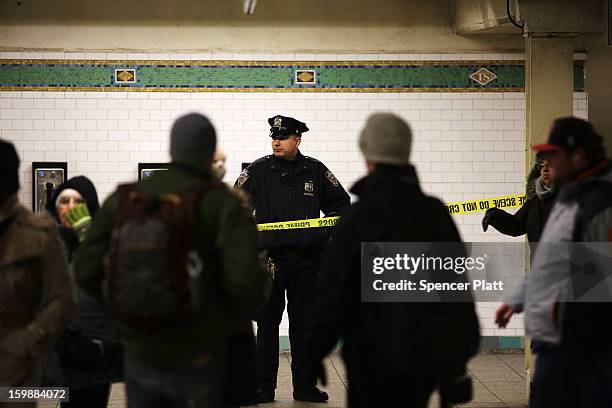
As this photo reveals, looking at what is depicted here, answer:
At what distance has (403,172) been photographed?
3805 mm

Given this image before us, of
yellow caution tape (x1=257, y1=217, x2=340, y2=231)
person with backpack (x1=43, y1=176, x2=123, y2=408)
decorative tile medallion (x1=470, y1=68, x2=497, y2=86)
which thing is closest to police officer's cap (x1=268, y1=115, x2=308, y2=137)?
yellow caution tape (x1=257, y1=217, x2=340, y2=231)

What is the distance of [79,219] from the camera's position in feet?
15.7

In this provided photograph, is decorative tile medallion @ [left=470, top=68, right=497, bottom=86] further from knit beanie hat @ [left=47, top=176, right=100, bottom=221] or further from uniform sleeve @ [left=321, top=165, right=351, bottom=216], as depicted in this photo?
knit beanie hat @ [left=47, top=176, right=100, bottom=221]

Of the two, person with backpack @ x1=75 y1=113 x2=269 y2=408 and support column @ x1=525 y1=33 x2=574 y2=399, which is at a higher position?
support column @ x1=525 y1=33 x2=574 y2=399

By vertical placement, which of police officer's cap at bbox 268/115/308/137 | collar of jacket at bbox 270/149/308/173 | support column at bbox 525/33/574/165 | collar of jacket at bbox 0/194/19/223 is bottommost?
collar of jacket at bbox 0/194/19/223

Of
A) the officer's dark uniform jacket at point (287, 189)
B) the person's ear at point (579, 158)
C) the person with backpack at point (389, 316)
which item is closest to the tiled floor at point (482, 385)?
the officer's dark uniform jacket at point (287, 189)

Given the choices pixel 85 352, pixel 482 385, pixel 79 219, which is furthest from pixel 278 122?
pixel 85 352

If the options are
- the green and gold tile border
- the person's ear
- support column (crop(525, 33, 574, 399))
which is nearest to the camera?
the person's ear

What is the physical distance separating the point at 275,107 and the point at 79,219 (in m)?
4.86

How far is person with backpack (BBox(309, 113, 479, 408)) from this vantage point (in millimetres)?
3637

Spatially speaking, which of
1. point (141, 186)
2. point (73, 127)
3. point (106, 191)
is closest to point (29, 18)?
point (73, 127)

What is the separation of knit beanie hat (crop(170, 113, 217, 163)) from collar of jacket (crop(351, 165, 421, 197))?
643 millimetres

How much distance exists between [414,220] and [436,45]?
6101 mm

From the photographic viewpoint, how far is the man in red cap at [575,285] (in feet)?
13.2
